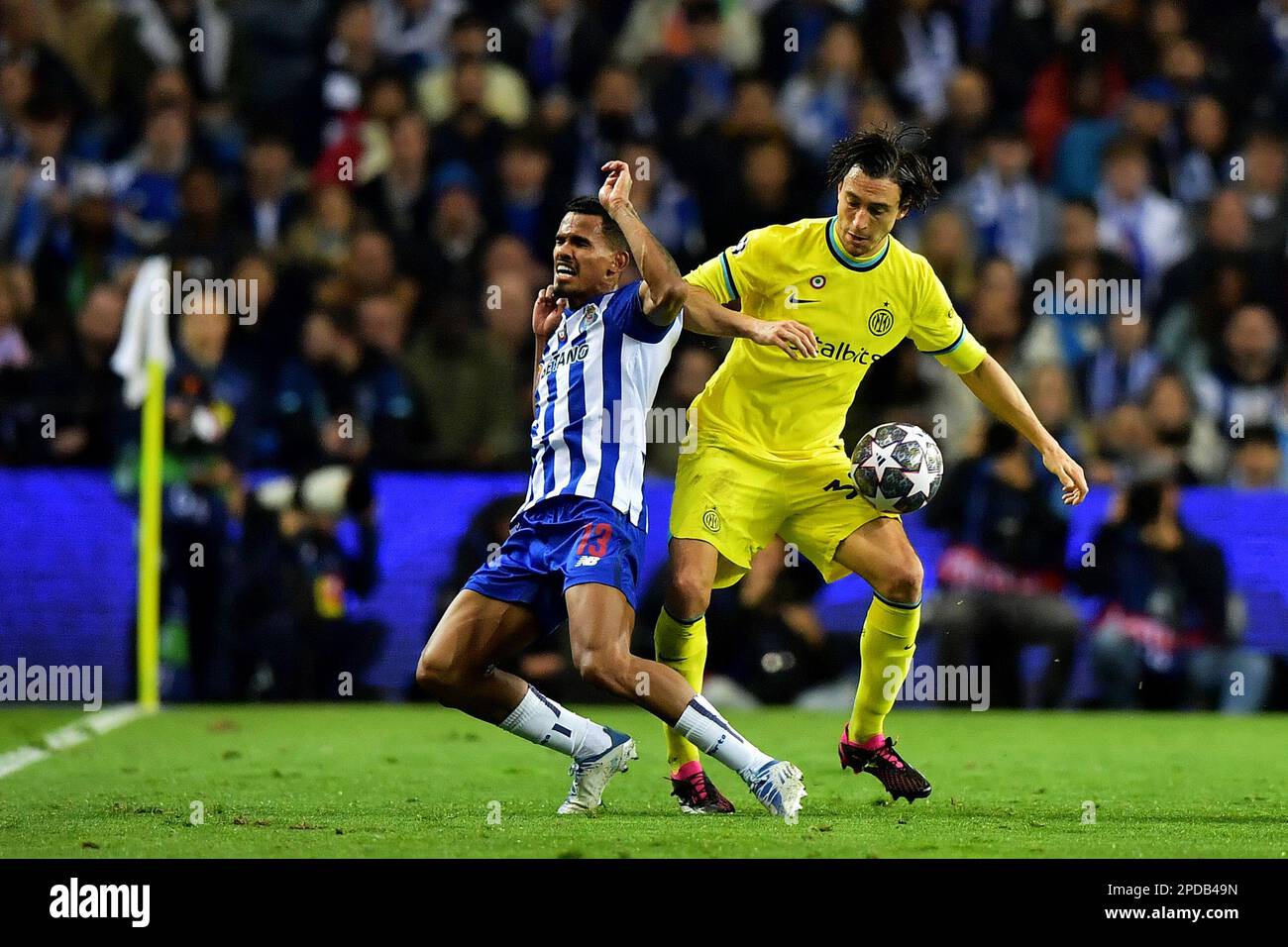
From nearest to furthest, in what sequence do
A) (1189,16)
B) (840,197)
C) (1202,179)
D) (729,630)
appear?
(840,197) → (729,630) → (1202,179) → (1189,16)

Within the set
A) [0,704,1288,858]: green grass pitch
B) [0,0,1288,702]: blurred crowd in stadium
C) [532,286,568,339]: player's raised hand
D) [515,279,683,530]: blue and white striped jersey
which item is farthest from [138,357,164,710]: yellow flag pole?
[515,279,683,530]: blue and white striped jersey

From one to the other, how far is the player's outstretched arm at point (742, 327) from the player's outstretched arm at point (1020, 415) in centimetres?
126

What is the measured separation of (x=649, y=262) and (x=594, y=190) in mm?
7559

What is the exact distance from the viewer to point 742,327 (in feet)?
23.0

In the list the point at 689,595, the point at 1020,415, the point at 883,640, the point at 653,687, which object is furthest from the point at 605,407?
the point at 1020,415

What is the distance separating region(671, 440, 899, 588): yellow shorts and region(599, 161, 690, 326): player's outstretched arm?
1008 millimetres

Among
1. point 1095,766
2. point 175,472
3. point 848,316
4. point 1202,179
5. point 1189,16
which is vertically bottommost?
point 1095,766

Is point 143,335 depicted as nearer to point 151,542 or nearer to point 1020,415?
point 151,542

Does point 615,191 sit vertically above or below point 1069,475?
above

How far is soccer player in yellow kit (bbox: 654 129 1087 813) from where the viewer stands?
25.9ft

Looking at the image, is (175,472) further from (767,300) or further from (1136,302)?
(1136,302)

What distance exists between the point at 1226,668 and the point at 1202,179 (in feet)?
14.1
